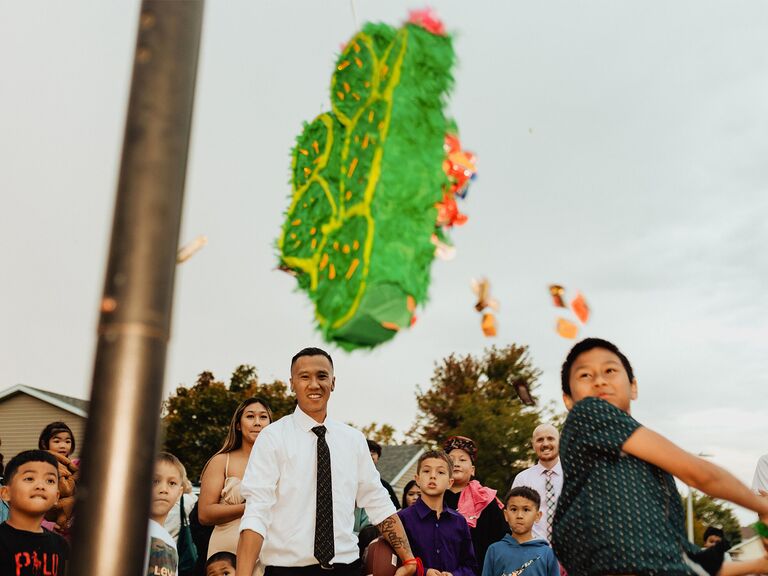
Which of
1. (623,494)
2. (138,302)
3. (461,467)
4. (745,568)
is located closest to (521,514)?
(461,467)

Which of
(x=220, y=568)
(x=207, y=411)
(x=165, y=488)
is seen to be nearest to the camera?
(x=165, y=488)

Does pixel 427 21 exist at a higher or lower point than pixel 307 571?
higher

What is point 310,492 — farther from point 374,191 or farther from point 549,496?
point 549,496

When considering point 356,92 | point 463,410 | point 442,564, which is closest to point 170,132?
point 356,92

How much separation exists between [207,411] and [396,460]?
788 cm

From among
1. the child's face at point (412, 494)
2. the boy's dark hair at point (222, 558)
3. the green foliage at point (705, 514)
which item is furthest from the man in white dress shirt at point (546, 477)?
the green foliage at point (705, 514)

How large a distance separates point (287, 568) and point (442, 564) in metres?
1.71

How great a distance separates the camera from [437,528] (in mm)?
5035

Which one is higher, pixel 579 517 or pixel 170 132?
pixel 170 132

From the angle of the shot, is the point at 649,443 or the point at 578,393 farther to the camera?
the point at 578,393

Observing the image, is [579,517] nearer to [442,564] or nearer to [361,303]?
[361,303]

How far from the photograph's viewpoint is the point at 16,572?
336cm

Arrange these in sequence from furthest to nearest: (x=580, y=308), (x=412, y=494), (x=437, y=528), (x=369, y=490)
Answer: (x=412, y=494) < (x=437, y=528) < (x=369, y=490) < (x=580, y=308)

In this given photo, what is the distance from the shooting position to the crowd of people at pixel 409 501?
217 centimetres
